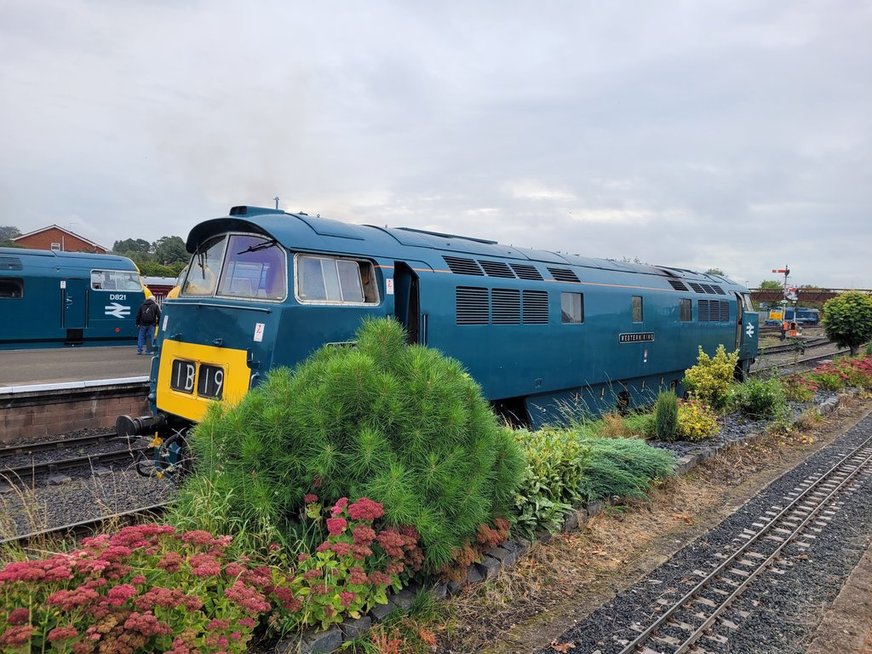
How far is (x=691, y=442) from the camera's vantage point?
8.69 m

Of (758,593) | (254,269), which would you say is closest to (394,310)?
(254,269)

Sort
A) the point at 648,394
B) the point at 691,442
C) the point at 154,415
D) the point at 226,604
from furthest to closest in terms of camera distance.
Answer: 1. the point at 648,394
2. the point at 691,442
3. the point at 154,415
4. the point at 226,604

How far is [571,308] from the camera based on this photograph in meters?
9.90

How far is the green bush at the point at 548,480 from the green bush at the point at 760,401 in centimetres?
603

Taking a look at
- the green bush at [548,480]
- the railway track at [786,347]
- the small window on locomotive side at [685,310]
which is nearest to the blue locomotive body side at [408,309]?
the small window on locomotive side at [685,310]

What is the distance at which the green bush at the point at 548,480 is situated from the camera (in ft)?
17.1

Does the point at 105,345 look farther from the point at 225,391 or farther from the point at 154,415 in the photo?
the point at 225,391

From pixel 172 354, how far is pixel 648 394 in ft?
30.9

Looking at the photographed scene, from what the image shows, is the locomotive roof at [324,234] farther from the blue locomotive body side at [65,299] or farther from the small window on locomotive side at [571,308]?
the blue locomotive body side at [65,299]

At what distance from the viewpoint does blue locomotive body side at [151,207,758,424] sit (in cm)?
608

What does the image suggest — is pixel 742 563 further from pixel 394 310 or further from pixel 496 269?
pixel 496 269

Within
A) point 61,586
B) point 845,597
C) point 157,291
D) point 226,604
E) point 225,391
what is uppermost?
point 157,291

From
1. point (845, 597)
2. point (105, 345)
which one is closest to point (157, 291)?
point (105, 345)

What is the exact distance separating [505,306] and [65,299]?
13908 millimetres
